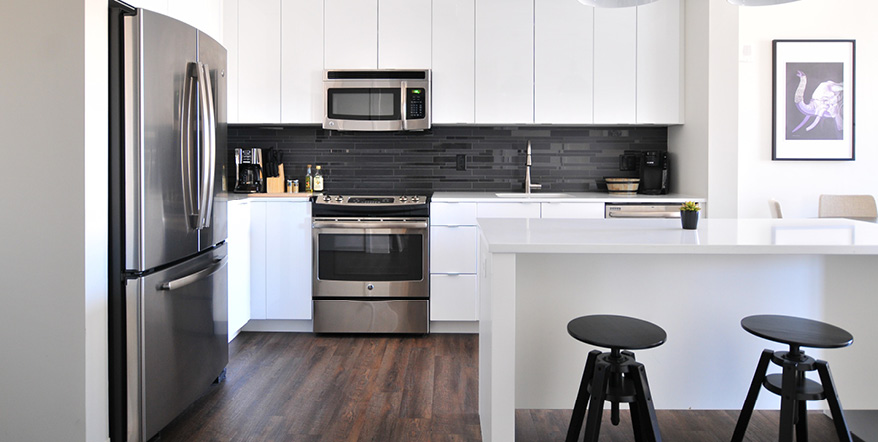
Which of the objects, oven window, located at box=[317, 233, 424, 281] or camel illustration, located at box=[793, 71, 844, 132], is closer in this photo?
oven window, located at box=[317, 233, 424, 281]

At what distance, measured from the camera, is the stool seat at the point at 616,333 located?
183 cm

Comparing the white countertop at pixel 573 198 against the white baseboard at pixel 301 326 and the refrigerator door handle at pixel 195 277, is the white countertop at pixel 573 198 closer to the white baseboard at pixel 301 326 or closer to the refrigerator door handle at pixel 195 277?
the white baseboard at pixel 301 326

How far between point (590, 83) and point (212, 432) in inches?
125

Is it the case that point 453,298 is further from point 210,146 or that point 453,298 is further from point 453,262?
point 210,146

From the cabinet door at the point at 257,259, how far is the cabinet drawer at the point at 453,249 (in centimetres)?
111

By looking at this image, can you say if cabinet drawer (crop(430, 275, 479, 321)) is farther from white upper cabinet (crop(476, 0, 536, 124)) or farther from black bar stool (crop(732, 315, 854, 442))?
black bar stool (crop(732, 315, 854, 442))

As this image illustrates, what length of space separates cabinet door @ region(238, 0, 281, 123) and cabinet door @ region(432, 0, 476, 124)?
1.08 m

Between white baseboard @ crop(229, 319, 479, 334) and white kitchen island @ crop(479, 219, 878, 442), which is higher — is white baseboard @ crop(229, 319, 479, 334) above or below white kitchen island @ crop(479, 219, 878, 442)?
below

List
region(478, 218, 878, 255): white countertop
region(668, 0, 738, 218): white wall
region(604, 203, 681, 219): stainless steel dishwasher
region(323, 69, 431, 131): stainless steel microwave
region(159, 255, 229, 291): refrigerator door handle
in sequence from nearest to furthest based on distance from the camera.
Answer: region(478, 218, 878, 255): white countertop < region(159, 255, 229, 291): refrigerator door handle < region(668, 0, 738, 218): white wall < region(604, 203, 681, 219): stainless steel dishwasher < region(323, 69, 431, 131): stainless steel microwave

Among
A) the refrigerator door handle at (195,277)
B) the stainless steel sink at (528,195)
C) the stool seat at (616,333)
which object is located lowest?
the stool seat at (616,333)

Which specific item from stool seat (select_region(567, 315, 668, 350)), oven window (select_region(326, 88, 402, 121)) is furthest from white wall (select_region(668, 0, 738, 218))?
stool seat (select_region(567, 315, 668, 350))

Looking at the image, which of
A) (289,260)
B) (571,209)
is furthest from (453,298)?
(289,260)

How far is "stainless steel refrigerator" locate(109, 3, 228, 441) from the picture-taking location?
7.47 feet

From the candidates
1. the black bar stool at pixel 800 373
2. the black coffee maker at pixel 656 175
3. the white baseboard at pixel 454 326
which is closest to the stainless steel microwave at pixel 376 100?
the white baseboard at pixel 454 326
